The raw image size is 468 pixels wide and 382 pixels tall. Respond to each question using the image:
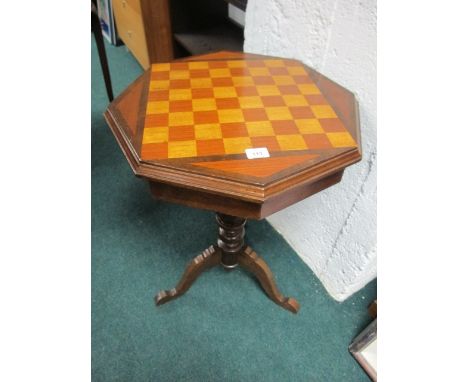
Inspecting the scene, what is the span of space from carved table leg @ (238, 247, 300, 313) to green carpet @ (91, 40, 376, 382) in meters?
0.04

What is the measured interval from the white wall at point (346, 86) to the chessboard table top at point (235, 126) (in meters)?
0.06

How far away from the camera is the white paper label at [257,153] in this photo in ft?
1.98

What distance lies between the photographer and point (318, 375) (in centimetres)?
98

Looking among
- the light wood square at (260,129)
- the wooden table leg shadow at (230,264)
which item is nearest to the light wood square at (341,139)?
the light wood square at (260,129)

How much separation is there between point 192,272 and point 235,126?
585 millimetres

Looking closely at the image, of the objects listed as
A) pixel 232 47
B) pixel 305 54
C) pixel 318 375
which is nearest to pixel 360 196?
pixel 305 54

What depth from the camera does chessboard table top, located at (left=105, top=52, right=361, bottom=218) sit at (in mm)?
574

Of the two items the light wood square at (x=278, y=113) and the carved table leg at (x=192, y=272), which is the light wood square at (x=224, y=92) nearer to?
the light wood square at (x=278, y=113)

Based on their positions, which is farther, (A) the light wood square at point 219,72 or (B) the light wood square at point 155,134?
(A) the light wood square at point 219,72

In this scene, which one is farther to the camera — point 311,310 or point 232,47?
point 232,47

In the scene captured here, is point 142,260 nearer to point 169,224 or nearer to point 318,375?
point 169,224

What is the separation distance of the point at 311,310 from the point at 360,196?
0.47 meters

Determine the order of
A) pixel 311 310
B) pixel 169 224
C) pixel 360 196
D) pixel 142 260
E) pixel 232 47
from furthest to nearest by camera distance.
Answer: pixel 232 47 → pixel 169 224 → pixel 142 260 → pixel 311 310 → pixel 360 196

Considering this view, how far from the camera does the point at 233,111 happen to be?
27.8 inches
